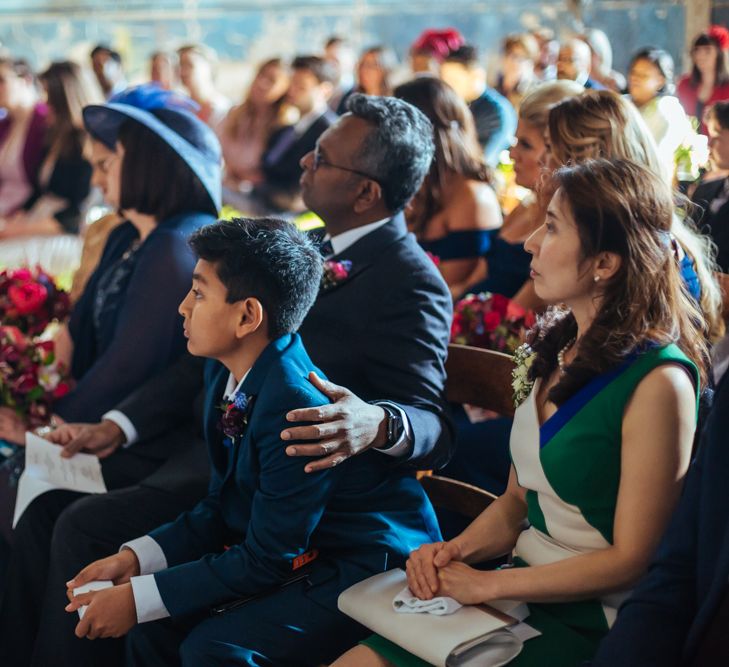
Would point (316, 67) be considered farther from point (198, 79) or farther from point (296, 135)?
point (198, 79)

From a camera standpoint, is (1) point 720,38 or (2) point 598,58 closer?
(2) point 598,58

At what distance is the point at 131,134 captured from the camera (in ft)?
10.6

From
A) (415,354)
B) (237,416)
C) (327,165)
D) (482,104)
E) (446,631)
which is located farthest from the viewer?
(482,104)

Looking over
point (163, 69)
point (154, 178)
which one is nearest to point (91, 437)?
point (154, 178)

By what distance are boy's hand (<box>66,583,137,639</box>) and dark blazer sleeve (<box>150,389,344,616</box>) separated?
7 cm

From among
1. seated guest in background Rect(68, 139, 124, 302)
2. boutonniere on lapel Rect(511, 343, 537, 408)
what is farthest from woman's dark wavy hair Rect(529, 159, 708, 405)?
seated guest in background Rect(68, 139, 124, 302)

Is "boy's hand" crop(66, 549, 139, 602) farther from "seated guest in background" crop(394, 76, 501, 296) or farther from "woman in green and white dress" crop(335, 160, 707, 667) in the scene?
"seated guest in background" crop(394, 76, 501, 296)

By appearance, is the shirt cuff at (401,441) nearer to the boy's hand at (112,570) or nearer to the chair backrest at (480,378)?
the chair backrest at (480,378)

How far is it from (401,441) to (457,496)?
16.7 inches

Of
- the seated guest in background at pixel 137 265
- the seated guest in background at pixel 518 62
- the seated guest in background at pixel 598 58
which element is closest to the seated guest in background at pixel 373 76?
the seated guest in background at pixel 518 62

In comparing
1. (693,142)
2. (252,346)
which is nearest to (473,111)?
(693,142)

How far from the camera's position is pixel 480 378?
2.62m

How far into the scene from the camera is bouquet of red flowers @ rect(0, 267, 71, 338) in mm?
3289

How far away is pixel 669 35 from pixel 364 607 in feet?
36.0
